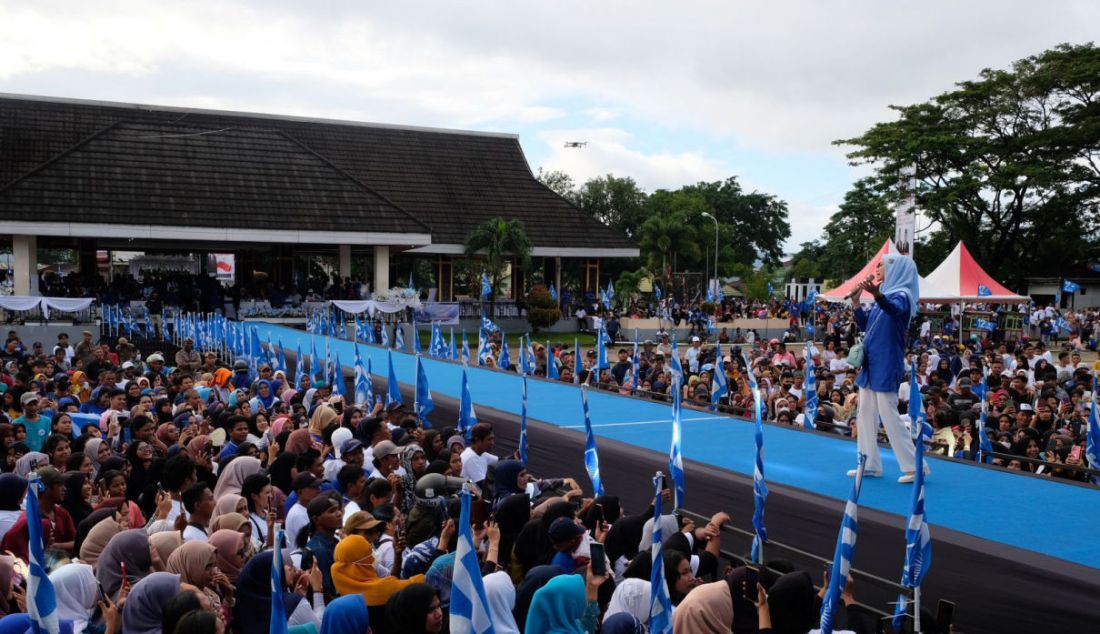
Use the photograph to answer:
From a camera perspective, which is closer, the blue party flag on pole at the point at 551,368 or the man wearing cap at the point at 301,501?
the man wearing cap at the point at 301,501

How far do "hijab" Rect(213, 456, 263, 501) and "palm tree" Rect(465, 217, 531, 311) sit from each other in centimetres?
2817

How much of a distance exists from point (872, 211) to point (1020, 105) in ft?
61.2

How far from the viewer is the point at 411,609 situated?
4234 mm

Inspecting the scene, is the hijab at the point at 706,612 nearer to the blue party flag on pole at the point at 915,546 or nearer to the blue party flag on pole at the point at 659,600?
the blue party flag on pole at the point at 659,600

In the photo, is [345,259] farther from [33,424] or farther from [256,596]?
[256,596]

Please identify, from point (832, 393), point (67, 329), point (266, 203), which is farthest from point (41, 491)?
point (266, 203)

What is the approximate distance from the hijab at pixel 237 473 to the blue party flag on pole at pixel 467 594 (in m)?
3.08

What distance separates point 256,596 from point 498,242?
30313 mm

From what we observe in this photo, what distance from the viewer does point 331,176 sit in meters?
33.4

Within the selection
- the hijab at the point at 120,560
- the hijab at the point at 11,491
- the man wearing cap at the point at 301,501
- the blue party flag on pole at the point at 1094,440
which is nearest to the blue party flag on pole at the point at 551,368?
the blue party flag on pole at the point at 1094,440

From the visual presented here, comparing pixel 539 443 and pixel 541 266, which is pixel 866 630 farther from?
pixel 541 266

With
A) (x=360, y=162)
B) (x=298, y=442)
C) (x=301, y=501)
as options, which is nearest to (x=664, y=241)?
(x=360, y=162)

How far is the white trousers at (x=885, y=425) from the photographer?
7.57 metres

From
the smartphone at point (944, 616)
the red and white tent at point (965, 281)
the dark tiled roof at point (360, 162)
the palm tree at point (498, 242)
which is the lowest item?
the smartphone at point (944, 616)
